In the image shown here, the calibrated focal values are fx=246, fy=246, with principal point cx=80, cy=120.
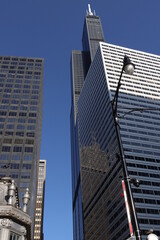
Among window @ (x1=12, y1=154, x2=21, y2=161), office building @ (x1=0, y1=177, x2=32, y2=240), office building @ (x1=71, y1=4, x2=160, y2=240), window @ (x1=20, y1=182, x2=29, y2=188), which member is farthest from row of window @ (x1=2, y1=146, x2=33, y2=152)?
office building @ (x1=0, y1=177, x2=32, y2=240)

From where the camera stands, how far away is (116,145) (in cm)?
11056

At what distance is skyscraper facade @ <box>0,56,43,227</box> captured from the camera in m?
99.0

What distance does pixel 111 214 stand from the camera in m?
107

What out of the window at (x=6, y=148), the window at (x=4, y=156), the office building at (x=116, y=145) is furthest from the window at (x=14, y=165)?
the office building at (x=116, y=145)

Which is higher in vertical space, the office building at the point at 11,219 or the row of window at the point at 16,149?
the row of window at the point at 16,149

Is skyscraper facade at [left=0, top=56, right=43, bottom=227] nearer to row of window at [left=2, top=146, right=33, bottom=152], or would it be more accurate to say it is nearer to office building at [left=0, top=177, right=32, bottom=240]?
row of window at [left=2, top=146, right=33, bottom=152]

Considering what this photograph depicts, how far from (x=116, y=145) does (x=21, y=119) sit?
149 feet

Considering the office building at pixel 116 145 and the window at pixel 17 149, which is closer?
the office building at pixel 116 145

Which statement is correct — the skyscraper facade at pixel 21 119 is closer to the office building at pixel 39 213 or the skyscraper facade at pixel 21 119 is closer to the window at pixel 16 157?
the window at pixel 16 157

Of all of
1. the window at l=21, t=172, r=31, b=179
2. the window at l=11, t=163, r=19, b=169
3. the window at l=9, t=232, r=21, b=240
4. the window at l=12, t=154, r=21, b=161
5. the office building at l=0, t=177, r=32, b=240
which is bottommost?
the window at l=9, t=232, r=21, b=240

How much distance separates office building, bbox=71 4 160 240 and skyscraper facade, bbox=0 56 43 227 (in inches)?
1369

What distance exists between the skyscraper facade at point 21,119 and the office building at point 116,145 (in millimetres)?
34763

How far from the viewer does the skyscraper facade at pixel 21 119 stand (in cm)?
9900

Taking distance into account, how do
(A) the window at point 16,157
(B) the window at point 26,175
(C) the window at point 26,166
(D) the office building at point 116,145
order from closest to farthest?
(B) the window at point 26,175 < (D) the office building at point 116,145 < (C) the window at point 26,166 < (A) the window at point 16,157
